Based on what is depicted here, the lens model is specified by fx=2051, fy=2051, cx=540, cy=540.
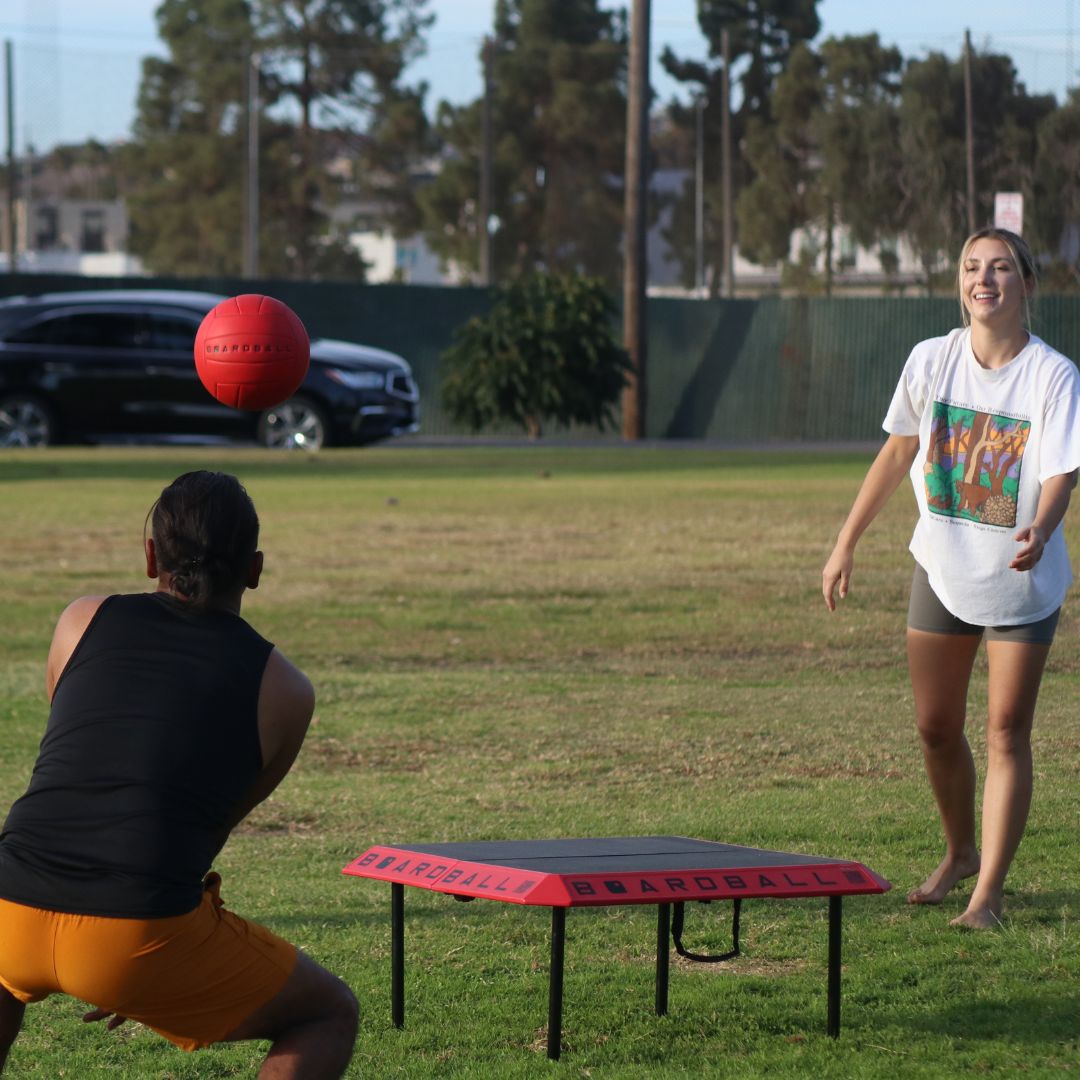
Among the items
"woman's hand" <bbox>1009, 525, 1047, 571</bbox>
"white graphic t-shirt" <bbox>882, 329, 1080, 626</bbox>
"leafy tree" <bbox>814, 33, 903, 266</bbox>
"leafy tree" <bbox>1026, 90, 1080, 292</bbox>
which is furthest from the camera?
"leafy tree" <bbox>814, 33, 903, 266</bbox>

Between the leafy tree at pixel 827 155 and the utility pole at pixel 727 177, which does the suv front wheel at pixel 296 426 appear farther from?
the utility pole at pixel 727 177

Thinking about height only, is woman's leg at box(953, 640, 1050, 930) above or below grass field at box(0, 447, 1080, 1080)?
above

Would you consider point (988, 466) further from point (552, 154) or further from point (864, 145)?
point (552, 154)

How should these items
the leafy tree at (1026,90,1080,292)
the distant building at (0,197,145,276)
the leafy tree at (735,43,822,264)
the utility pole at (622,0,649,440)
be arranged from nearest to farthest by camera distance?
1. the utility pole at (622,0,649,440)
2. the leafy tree at (1026,90,1080,292)
3. the leafy tree at (735,43,822,264)
4. the distant building at (0,197,145,276)

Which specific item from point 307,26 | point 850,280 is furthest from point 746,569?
point 307,26

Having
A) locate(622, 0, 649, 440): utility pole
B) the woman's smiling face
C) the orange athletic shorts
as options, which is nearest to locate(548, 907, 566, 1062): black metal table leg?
the orange athletic shorts

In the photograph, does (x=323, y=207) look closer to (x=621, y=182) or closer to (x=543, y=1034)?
(x=621, y=182)

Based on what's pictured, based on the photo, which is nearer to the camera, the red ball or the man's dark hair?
the man's dark hair

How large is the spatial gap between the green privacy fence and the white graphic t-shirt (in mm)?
26141

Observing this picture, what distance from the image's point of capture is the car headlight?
996 inches

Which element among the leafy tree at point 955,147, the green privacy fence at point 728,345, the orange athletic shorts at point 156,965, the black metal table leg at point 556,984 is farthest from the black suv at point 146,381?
the orange athletic shorts at point 156,965

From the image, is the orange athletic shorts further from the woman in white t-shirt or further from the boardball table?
the woman in white t-shirt

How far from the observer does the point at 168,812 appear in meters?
3.78

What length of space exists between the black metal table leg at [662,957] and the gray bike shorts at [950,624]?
141 cm
